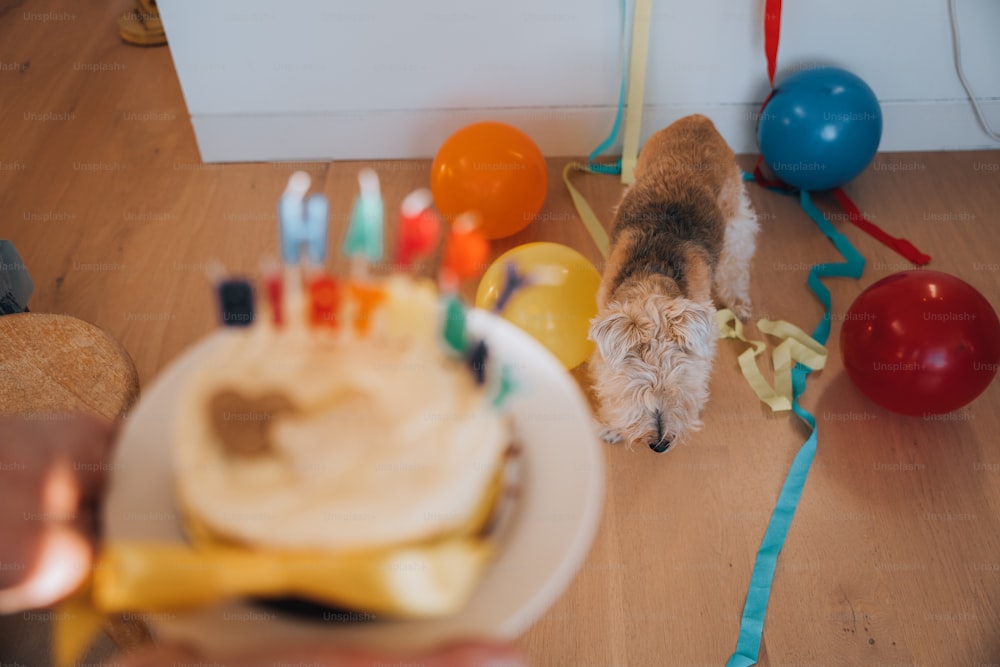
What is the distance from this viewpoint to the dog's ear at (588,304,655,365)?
1772mm

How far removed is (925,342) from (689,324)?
25.5 inches

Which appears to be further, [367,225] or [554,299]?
[554,299]

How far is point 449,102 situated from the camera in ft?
9.44

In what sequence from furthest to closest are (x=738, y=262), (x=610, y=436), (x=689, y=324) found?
(x=738, y=262), (x=610, y=436), (x=689, y=324)

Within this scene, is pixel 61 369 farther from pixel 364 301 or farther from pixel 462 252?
pixel 462 252

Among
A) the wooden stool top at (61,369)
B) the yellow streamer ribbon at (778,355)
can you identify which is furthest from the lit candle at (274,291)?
the yellow streamer ribbon at (778,355)

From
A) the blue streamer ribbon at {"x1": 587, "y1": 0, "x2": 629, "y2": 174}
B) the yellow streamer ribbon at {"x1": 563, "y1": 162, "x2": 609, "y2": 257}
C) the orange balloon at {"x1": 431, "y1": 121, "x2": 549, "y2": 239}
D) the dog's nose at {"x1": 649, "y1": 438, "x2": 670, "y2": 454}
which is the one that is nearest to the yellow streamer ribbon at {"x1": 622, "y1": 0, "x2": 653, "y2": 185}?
the blue streamer ribbon at {"x1": 587, "y1": 0, "x2": 629, "y2": 174}

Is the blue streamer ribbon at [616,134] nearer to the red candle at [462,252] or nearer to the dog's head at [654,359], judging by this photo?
the dog's head at [654,359]

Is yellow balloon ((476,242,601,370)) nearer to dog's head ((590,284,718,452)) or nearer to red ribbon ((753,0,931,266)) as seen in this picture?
dog's head ((590,284,718,452))

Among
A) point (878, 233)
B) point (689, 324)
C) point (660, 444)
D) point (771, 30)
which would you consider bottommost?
point (878, 233)

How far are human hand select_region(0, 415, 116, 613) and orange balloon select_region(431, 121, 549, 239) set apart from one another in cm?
156

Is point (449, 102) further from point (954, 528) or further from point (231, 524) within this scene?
point (231, 524)

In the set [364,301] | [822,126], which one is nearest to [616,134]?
[822,126]

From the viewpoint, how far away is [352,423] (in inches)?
28.4
